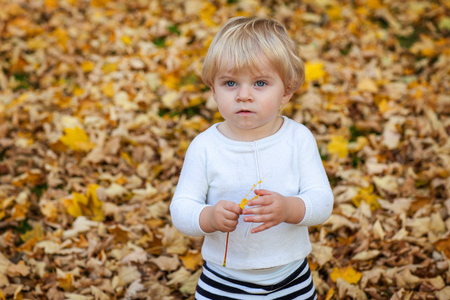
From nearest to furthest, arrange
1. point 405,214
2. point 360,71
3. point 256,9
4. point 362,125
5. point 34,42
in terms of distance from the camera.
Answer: point 405,214
point 362,125
point 360,71
point 34,42
point 256,9

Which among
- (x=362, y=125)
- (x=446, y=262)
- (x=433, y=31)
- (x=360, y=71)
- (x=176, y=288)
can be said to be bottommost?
(x=176, y=288)

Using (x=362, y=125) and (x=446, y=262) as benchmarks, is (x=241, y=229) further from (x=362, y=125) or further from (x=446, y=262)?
(x=362, y=125)

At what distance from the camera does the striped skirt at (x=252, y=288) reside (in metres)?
2.04

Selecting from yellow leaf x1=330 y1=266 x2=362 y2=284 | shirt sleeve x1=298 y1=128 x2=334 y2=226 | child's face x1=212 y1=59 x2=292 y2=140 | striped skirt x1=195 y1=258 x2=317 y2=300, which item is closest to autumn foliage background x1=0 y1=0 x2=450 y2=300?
yellow leaf x1=330 y1=266 x2=362 y2=284

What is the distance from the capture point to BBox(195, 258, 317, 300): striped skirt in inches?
80.1

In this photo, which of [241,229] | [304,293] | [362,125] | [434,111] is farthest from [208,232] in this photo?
[434,111]

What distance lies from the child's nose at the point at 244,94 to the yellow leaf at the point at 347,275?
136 cm

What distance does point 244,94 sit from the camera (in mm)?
1808

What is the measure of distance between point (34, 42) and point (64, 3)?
2.62ft

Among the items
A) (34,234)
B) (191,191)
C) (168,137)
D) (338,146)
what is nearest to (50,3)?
(168,137)

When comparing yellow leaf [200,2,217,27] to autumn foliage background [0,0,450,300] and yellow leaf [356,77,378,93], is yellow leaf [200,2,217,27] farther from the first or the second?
yellow leaf [356,77,378,93]

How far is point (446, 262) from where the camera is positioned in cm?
272

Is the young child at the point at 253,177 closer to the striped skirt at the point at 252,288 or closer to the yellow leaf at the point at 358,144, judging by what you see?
the striped skirt at the point at 252,288

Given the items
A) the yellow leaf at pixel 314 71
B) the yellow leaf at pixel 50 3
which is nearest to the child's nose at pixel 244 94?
the yellow leaf at pixel 314 71
